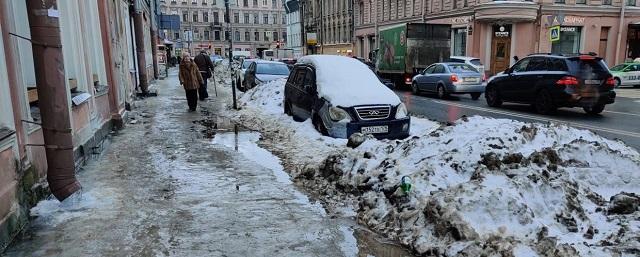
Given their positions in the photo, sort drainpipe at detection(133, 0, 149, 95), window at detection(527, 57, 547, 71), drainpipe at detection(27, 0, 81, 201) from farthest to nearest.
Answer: drainpipe at detection(133, 0, 149, 95), window at detection(527, 57, 547, 71), drainpipe at detection(27, 0, 81, 201)

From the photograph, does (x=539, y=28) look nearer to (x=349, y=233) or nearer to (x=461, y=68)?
(x=461, y=68)

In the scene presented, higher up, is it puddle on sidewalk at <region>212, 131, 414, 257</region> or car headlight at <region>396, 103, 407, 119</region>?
car headlight at <region>396, 103, 407, 119</region>

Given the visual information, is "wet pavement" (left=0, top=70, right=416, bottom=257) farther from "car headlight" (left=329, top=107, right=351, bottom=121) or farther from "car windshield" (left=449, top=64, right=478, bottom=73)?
"car windshield" (left=449, top=64, right=478, bottom=73)

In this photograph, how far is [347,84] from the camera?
957cm

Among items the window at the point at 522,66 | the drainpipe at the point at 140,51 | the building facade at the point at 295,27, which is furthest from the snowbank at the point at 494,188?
the building facade at the point at 295,27

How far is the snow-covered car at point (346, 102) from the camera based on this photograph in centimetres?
870

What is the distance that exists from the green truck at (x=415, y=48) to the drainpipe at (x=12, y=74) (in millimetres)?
19865

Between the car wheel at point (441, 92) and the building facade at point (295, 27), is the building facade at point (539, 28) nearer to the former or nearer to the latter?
the car wheel at point (441, 92)

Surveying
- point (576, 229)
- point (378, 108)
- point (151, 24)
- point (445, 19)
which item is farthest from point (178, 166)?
point (445, 19)

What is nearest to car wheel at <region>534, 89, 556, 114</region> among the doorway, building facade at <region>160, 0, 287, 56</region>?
the doorway

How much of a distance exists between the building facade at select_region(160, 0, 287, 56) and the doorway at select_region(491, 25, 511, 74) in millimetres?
71310

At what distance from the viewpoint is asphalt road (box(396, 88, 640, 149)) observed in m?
10.7

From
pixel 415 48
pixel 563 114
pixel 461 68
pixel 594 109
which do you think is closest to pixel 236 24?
pixel 415 48

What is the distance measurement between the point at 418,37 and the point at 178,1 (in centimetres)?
8364
